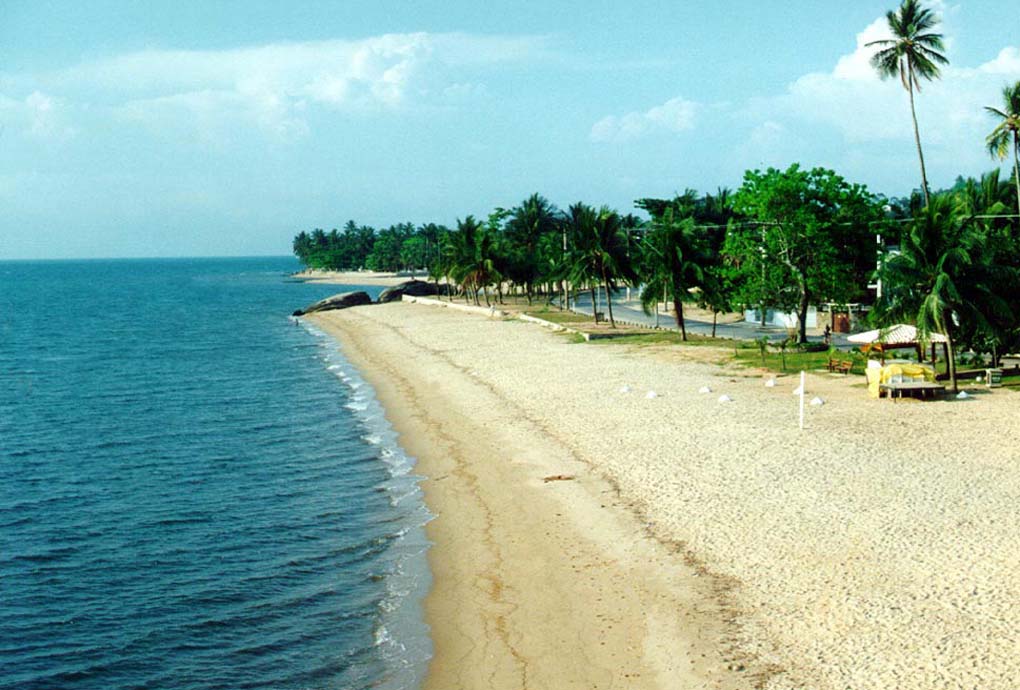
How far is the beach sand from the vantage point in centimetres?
1334

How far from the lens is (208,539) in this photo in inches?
824

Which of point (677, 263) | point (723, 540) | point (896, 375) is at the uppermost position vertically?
point (677, 263)

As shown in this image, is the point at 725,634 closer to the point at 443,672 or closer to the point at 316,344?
the point at 443,672

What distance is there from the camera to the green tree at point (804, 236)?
44.6 metres

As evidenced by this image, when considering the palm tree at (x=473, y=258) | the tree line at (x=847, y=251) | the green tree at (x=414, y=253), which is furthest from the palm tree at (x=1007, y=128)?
the green tree at (x=414, y=253)

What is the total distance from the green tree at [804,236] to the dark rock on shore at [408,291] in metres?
60.9

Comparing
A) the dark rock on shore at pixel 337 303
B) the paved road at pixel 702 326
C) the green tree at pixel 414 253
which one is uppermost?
the green tree at pixel 414 253

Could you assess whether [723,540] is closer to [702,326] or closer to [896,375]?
[896,375]

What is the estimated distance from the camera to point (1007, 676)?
12.0m

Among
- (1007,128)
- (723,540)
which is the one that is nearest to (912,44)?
(1007,128)

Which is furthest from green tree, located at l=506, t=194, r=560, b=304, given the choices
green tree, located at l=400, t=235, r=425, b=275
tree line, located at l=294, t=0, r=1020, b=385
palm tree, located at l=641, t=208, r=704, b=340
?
green tree, located at l=400, t=235, r=425, b=275

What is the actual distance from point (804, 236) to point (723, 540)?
29.6 m

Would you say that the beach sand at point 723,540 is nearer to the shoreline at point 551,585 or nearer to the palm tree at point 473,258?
the shoreline at point 551,585

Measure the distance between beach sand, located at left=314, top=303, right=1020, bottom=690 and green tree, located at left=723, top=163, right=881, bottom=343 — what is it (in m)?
12.5
